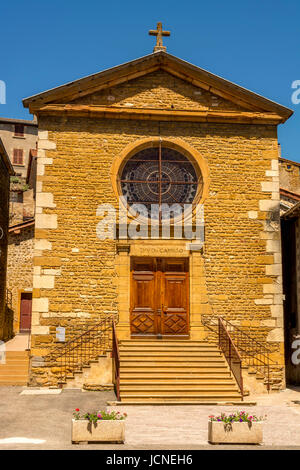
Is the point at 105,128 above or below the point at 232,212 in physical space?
above

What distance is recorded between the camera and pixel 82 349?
13.9 m

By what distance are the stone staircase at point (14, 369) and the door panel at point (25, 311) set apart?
311 inches

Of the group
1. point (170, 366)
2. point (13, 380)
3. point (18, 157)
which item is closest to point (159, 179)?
point (170, 366)

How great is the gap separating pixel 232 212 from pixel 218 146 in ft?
5.98

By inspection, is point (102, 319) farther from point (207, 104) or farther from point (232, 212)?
point (207, 104)

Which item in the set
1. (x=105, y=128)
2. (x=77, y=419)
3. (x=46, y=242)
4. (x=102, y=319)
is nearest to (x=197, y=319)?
(x=102, y=319)

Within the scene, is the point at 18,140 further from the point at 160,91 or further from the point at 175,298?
the point at 175,298

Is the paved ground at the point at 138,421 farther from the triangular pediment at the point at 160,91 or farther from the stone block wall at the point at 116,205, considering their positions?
the triangular pediment at the point at 160,91

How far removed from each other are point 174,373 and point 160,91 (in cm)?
733

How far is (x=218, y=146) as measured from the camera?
1529 cm

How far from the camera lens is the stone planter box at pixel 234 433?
822cm

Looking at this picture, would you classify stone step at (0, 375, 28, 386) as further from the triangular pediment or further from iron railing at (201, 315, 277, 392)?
the triangular pediment

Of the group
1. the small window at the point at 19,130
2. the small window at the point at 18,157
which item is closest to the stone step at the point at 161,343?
the small window at the point at 18,157
